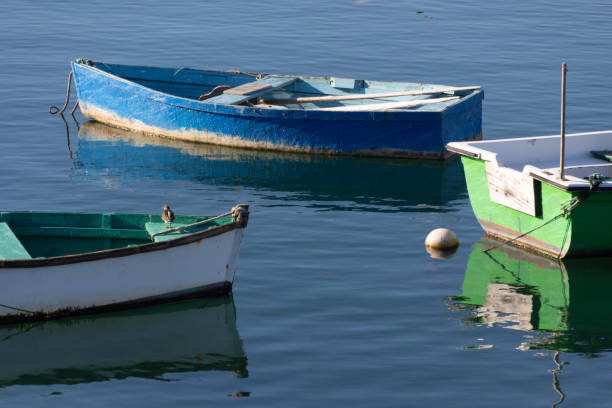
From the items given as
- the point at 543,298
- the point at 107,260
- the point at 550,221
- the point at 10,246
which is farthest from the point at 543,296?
the point at 10,246

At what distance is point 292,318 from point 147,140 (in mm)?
9532

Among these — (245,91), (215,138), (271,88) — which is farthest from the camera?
(271,88)

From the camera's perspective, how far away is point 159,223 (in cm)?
1499

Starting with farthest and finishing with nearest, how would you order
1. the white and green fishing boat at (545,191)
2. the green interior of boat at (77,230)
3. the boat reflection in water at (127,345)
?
the white and green fishing boat at (545,191), the green interior of boat at (77,230), the boat reflection in water at (127,345)

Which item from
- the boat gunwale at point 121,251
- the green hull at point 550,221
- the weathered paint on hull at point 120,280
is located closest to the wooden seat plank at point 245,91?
the green hull at point 550,221

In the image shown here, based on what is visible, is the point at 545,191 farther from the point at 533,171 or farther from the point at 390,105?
the point at 390,105

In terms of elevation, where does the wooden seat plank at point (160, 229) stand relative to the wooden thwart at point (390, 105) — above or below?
below

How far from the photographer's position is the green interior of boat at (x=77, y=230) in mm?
15070

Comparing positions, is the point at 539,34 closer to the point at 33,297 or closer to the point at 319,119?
the point at 319,119

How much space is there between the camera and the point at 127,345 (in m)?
13.6

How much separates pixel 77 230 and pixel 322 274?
3520 millimetres

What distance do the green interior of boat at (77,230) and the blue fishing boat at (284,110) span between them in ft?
20.8

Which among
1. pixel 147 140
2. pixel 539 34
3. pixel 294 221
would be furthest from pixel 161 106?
pixel 539 34

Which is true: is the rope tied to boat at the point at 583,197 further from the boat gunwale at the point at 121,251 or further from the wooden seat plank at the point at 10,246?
the wooden seat plank at the point at 10,246
